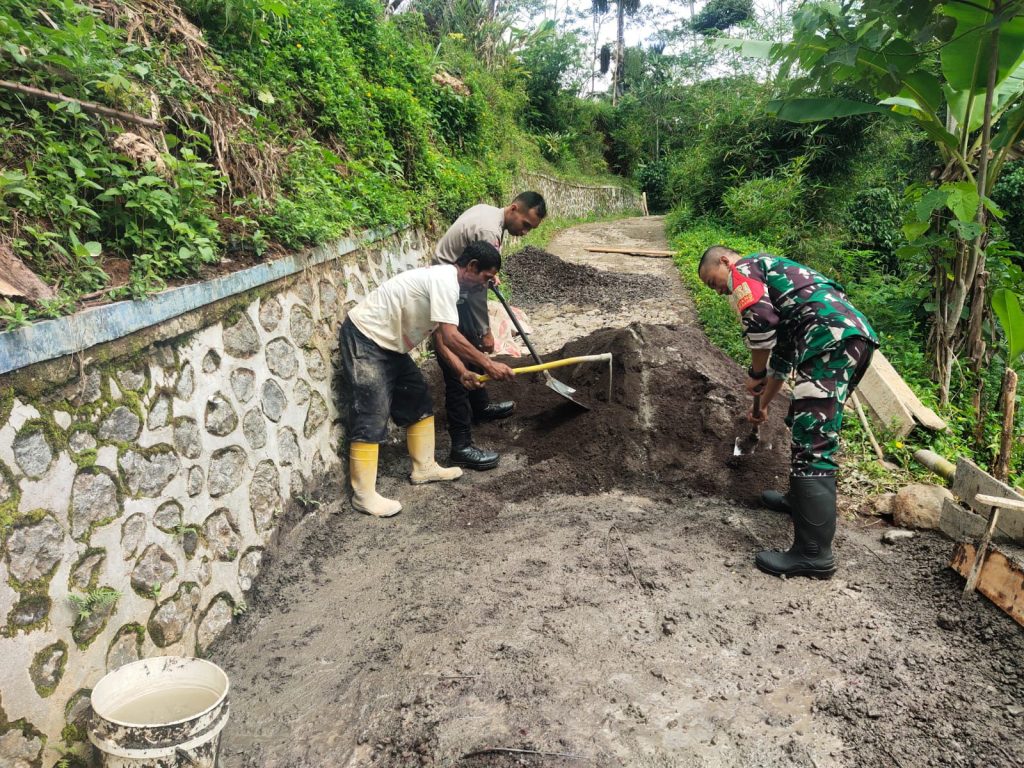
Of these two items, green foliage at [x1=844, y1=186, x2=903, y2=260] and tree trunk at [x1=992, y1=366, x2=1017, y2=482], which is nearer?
tree trunk at [x1=992, y1=366, x2=1017, y2=482]

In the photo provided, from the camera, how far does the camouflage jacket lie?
3.01 metres

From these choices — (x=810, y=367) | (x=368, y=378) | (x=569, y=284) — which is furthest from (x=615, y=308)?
(x=810, y=367)

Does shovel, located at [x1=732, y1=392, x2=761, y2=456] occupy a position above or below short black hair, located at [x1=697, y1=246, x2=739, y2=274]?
below

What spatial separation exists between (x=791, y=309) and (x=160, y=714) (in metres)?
3.26

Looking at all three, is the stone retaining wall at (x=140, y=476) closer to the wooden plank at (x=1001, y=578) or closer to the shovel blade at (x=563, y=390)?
the shovel blade at (x=563, y=390)

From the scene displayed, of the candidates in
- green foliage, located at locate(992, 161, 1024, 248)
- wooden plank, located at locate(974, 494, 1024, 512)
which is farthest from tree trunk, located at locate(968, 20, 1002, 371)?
green foliage, located at locate(992, 161, 1024, 248)

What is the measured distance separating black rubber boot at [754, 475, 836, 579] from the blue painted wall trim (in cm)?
300

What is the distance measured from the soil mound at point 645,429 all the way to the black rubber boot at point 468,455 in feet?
0.77

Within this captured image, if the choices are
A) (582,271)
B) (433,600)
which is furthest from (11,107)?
(582,271)

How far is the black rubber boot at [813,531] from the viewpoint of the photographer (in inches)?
118

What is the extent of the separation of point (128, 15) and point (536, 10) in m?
38.5

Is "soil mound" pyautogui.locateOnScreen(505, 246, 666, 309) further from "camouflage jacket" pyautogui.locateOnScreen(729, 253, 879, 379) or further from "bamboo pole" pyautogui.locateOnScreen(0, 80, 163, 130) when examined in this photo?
"bamboo pole" pyautogui.locateOnScreen(0, 80, 163, 130)

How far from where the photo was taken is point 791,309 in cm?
314

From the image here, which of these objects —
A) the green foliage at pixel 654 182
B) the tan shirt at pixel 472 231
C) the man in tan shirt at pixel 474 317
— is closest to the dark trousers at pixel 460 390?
the man in tan shirt at pixel 474 317
